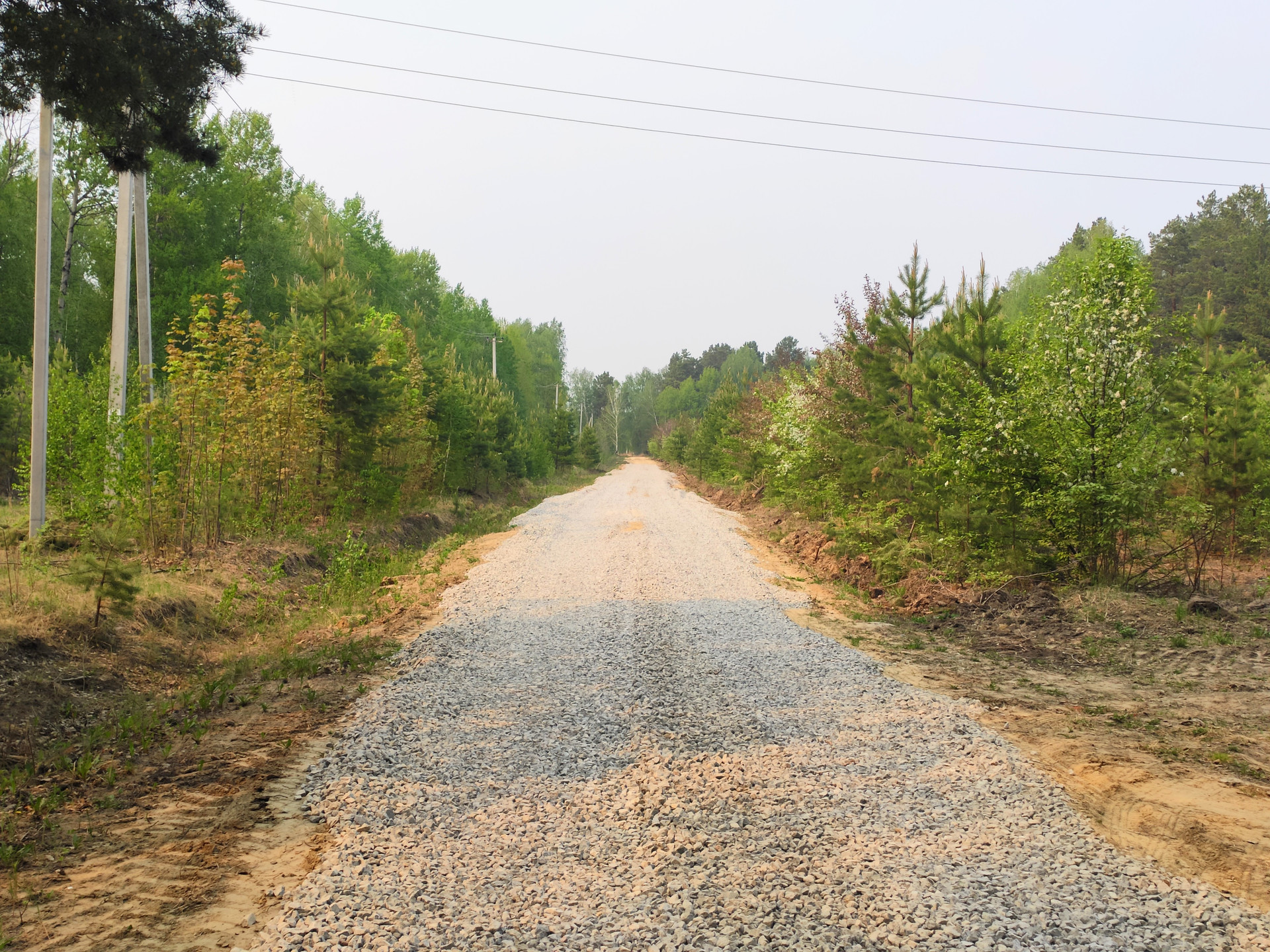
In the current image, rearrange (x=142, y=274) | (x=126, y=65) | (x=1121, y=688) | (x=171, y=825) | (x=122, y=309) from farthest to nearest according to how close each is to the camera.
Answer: (x=142, y=274)
(x=122, y=309)
(x=1121, y=688)
(x=126, y=65)
(x=171, y=825)

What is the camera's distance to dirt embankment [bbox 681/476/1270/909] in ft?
13.8

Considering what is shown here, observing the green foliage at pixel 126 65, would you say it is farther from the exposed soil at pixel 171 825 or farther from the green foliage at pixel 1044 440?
the green foliage at pixel 1044 440

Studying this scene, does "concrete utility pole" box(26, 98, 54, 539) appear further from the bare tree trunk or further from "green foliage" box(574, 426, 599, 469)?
"green foliage" box(574, 426, 599, 469)

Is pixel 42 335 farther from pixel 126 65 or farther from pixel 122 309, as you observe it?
pixel 126 65

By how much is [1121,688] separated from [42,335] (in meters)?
13.5

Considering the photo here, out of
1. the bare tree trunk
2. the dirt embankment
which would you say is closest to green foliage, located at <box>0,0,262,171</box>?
the dirt embankment

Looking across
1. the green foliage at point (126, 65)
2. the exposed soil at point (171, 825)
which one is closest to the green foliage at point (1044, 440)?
the exposed soil at point (171, 825)

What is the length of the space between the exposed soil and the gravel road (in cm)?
24

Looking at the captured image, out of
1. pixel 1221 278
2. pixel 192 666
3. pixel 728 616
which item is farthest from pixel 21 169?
pixel 1221 278

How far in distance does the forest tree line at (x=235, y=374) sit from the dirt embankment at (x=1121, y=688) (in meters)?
8.77

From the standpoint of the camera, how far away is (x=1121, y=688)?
280 inches

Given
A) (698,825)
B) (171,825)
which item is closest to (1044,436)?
(698,825)

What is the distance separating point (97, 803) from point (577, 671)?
3987 mm

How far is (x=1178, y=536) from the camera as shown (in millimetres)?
11766
